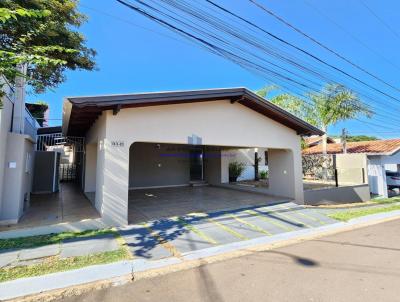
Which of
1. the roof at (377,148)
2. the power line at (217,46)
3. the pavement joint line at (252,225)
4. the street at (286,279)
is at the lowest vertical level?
the street at (286,279)

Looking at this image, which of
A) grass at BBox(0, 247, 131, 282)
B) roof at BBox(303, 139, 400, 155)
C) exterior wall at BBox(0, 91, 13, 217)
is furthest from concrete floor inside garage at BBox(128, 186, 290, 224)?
roof at BBox(303, 139, 400, 155)

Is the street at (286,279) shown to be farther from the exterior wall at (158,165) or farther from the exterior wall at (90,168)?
the exterior wall at (158,165)

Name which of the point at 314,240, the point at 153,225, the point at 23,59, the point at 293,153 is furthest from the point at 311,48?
the point at 23,59

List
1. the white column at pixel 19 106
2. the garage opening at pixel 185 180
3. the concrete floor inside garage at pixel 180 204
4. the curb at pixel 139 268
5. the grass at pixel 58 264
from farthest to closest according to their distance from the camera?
1. the garage opening at pixel 185 180
2. the concrete floor inside garage at pixel 180 204
3. the white column at pixel 19 106
4. the grass at pixel 58 264
5. the curb at pixel 139 268

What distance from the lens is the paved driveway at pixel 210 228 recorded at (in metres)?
5.30

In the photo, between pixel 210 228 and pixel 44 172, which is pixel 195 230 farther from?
pixel 44 172

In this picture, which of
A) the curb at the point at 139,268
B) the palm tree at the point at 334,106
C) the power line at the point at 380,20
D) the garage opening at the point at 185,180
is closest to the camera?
the curb at the point at 139,268

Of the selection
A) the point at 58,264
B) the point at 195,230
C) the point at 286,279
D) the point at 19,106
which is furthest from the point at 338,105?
the point at 58,264

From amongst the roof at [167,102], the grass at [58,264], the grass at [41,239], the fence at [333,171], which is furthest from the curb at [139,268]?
the fence at [333,171]

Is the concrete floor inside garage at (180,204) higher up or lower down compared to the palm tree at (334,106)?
lower down

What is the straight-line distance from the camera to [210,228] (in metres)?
6.59

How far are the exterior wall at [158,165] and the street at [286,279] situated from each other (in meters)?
9.82

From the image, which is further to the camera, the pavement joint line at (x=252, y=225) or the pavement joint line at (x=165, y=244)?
the pavement joint line at (x=252, y=225)

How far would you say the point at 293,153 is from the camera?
10539mm
